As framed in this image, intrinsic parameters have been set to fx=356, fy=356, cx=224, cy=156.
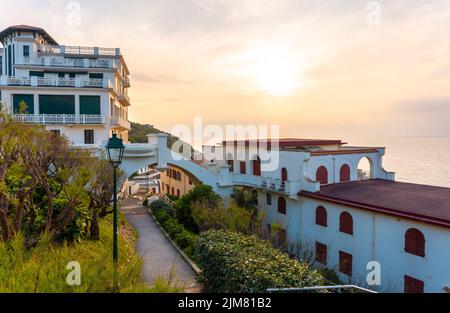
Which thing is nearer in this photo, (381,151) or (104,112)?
(381,151)

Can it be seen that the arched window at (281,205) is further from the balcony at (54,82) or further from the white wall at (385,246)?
the balcony at (54,82)

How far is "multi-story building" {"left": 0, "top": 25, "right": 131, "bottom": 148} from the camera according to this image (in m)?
27.6

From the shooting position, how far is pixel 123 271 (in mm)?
5676

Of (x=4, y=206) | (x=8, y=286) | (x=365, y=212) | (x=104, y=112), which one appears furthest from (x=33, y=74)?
(x=8, y=286)

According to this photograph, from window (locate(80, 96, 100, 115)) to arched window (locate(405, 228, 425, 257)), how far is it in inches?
945

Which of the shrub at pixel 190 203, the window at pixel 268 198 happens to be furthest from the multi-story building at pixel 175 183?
the shrub at pixel 190 203

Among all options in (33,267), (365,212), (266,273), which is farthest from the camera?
(365,212)

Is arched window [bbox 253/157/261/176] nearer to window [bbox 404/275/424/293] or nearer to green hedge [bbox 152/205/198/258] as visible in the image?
green hedge [bbox 152/205/198/258]

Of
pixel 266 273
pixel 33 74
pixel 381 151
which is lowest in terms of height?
pixel 266 273

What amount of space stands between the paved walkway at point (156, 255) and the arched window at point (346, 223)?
359 inches

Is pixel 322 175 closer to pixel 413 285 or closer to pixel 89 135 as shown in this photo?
pixel 413 285
